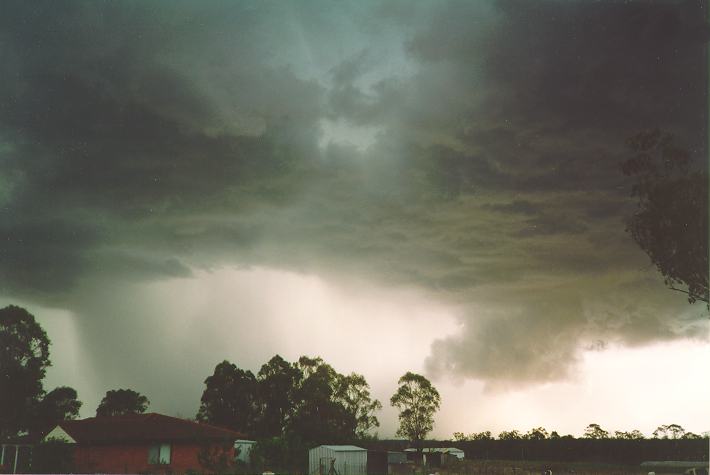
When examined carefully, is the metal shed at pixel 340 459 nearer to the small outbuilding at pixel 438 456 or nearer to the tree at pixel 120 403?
the small outbuilding at pixel 438 456

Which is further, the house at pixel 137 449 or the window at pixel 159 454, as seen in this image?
the window at pixel 159 454

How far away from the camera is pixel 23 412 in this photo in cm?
6334

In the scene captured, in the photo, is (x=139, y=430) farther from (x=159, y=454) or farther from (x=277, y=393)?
(x=277, y=393)

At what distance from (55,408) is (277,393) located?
25.8 m

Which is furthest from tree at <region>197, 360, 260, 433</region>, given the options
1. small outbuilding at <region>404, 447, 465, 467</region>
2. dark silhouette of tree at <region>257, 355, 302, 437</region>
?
small outbuilding at <region>404, 447, 465, 467</region>

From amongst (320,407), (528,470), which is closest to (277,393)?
(320,407)

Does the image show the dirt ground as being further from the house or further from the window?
the window

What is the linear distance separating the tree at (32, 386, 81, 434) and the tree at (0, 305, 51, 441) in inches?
44.3

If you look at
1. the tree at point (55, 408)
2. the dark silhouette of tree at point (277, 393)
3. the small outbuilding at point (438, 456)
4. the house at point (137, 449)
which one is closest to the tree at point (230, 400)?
the dark silhouette of tree at point (277, 393)

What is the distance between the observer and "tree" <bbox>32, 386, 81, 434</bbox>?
66.2 meters

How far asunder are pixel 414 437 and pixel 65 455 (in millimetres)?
52649

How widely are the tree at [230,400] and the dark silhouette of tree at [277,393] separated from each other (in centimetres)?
108

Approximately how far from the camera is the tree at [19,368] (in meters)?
62.2

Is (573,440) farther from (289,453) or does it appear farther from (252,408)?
(289,453)
